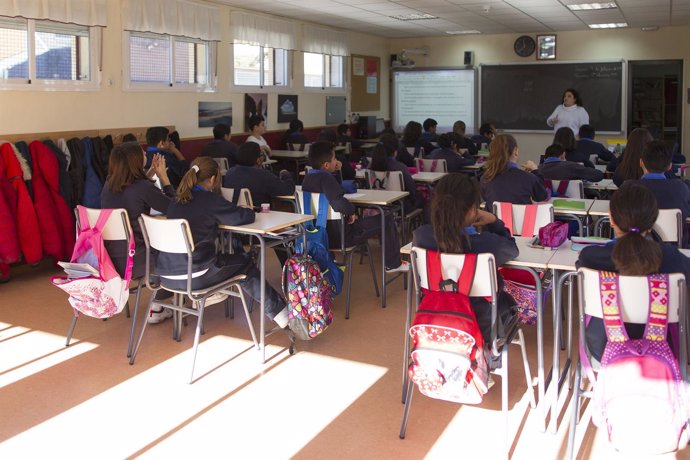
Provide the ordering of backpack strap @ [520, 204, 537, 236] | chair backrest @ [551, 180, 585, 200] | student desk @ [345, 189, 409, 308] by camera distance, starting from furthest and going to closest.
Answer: chair backrest @ [551, 180, 585, 200], student desk @ [345, 189, 409, 308], backpack strap @ [520, 204, 537, 236]

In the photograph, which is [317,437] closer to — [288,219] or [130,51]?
[288,219]

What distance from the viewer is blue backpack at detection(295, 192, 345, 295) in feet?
15.0

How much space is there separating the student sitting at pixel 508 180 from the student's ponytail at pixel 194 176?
179 centimetres

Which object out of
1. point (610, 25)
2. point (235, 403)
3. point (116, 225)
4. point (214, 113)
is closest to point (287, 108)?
point (214, 113)

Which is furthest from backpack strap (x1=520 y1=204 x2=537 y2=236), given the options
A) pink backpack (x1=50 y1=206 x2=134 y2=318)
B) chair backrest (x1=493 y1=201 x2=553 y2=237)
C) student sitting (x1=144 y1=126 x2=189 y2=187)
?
student sitting (x1=144 y1=126 x2=189 y2=187)

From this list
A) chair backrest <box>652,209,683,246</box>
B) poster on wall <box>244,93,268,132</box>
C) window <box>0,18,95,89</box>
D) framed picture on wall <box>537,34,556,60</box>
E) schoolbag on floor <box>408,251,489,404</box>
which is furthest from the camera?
framed picture on wall <box>537,34,556,60</box>

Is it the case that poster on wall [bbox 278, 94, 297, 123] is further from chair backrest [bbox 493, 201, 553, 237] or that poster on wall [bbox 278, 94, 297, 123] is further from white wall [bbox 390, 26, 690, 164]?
chair backrest [bbox 493, 201, 553, 237]

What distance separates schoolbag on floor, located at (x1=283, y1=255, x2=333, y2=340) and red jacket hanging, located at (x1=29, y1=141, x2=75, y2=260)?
276 cm

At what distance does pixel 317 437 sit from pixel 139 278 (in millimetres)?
1722

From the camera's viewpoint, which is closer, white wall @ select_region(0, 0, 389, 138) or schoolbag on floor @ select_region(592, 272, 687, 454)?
schoolbag on floor @ select_region(592, 272, 687, 454)

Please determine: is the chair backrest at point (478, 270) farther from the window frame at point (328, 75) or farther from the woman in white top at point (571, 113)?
the window frame at point (328, 75)

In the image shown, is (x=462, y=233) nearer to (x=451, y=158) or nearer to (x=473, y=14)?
(x=451, y=158)

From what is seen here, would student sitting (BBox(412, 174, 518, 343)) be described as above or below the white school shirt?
below

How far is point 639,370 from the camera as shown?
240cm
